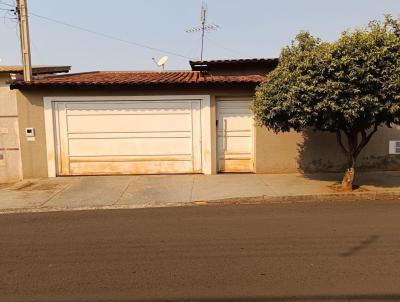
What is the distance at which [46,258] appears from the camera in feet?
17.1

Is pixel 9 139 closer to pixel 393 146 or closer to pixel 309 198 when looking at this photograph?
pixel 309 198

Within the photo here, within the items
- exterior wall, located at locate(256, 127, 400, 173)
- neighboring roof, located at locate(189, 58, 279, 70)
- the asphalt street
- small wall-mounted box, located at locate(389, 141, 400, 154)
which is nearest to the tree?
the asphalt street

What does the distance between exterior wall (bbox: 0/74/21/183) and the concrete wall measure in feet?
1.60

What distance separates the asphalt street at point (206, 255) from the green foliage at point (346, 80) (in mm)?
1761

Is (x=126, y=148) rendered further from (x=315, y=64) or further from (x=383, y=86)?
(x=383, y=86)

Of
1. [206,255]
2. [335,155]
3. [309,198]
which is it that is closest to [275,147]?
[335,155]

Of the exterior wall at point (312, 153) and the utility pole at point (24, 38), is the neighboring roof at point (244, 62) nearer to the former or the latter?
the exterior wall at point (312, 153)

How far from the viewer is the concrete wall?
37.2ft

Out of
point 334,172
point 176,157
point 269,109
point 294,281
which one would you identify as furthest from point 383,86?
point 176,157

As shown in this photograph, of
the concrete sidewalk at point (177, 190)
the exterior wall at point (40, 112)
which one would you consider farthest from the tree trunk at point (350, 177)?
the exterior wall at point (40, 112)

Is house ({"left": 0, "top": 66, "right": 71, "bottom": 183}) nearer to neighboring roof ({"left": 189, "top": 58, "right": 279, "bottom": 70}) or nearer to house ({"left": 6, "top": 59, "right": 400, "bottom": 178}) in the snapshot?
house ({"left": 6, "top": 59, "right": 400, "bottom": 178})

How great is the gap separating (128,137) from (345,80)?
5957 mm

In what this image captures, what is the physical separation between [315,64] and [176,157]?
490 cm

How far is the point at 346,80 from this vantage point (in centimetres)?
787
